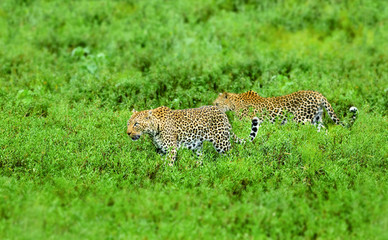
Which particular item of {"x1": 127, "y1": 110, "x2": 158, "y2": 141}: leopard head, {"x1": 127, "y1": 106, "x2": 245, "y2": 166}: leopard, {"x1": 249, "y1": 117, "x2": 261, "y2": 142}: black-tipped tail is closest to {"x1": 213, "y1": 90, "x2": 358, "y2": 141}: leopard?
{"x1": 249, "y1": 117, "x2": 261, "y2": 142}: black-tipped tail

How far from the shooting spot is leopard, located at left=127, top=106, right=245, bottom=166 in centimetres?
914

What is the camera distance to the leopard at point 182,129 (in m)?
9.14

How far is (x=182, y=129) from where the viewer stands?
950 centimetres

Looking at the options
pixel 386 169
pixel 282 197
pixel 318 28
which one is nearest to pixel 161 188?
pixel 282 197

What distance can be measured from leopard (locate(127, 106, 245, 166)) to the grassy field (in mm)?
301

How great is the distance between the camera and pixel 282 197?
7.48 meters

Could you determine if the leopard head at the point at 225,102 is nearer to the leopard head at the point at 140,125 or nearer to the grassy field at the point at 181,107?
the grassy field at the point at 181,107

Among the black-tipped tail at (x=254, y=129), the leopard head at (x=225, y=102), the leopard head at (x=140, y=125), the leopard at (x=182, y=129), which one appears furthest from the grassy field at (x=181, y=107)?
the leopard head at (x=225, y=102)

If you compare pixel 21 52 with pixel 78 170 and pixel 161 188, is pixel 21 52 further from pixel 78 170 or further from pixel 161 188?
pixel 161 188

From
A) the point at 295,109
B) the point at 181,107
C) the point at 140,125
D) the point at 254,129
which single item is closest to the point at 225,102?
the point at 181,107

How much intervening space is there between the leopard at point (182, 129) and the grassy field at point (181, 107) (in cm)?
30

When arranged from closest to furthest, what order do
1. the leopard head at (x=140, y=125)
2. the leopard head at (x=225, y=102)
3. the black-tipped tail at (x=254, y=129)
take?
the leopard head at (x=140, y=125) < the black-tipped tail at (x=254, y=129) < the leopard head at (x=225, y=102)

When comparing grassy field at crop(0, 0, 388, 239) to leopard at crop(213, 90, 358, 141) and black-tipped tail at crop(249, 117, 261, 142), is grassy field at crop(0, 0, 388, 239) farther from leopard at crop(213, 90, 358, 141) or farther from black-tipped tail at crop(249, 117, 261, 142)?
leopard at crop(213, 90, 358, 141)

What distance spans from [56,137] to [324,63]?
8906 millimetres
